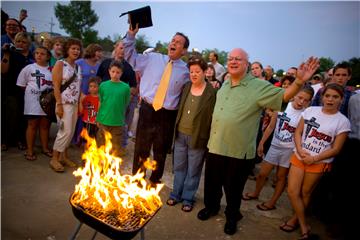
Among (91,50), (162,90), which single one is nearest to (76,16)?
(91,50)

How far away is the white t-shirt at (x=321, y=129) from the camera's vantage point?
338 cm

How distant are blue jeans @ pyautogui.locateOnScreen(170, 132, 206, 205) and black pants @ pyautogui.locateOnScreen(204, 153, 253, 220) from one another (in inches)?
10.6

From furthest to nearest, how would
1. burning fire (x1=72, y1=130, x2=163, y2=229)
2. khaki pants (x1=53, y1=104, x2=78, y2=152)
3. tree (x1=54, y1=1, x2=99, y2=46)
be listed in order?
tree (x1=54, y1=1, x2=99, y2=46)
khaki pants (x1=53, y1=104, x2=78, y2=152)
burning fire (x1=72, y1=130, x2=163, y2=229)

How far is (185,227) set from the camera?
3.67 metres

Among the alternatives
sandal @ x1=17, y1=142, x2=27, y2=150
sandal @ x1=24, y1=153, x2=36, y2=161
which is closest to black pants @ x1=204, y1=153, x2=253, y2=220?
sandal @ x1=24, y1=153, x2=36, y2=161

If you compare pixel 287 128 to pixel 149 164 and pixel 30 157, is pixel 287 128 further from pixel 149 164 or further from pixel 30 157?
pixel 30 157

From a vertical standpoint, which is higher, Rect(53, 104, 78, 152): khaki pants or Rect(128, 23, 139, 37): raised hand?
Rect(128, 23, 139, 37): raised hand

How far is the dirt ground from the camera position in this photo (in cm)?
325

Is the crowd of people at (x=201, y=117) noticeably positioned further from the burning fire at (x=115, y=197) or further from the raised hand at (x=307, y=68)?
the burning fire at (x=115, y=197)

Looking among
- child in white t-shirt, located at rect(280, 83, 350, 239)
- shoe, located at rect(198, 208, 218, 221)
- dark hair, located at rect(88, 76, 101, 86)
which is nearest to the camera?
child in white t-shirt, located at rect(280, 83, 350, 239)

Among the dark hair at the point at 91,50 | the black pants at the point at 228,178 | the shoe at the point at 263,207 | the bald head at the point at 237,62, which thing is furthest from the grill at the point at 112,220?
the dark hair at the point at 91,50

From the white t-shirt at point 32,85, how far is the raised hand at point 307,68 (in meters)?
4.27

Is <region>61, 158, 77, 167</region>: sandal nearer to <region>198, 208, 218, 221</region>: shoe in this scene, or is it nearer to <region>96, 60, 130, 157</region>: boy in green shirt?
<region>96, 60, 130, 157</region>: boy in green shirt

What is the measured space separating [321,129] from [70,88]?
388cm
